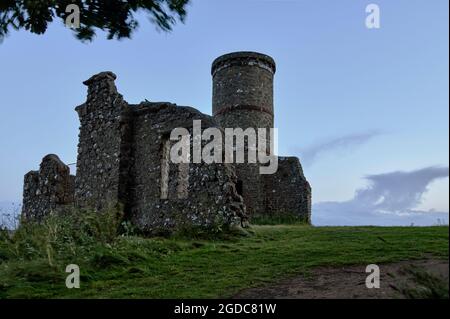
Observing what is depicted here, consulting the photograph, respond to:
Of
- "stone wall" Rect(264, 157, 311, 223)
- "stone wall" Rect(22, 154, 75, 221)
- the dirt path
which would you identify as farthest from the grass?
"stone wall" Rect(264, 157, 311, 223)

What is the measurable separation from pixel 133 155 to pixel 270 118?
34.5 feet

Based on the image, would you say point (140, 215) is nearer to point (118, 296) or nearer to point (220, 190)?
point (220, 190)

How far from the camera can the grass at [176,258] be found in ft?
22.5

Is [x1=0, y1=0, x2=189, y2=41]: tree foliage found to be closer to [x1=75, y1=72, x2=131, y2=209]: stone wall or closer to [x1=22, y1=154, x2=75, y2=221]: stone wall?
[x1=75, y1=72, x2=131, y2=209]: stone wall

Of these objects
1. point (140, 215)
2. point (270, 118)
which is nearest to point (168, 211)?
point (140, 215)

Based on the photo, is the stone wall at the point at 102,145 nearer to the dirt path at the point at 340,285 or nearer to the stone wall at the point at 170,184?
the stone wall at the point at 170,184

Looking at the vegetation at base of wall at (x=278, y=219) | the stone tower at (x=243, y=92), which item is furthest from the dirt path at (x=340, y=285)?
the stone tower at (x=243, y=92)

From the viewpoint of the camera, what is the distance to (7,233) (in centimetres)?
1084

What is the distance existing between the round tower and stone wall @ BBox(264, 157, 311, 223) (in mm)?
2783

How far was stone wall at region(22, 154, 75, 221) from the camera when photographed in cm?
1652

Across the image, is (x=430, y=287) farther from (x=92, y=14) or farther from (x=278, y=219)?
(x=278, y=219)

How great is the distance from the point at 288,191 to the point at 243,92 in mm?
5358

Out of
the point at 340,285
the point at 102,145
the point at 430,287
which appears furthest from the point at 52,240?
the point at 430,287
